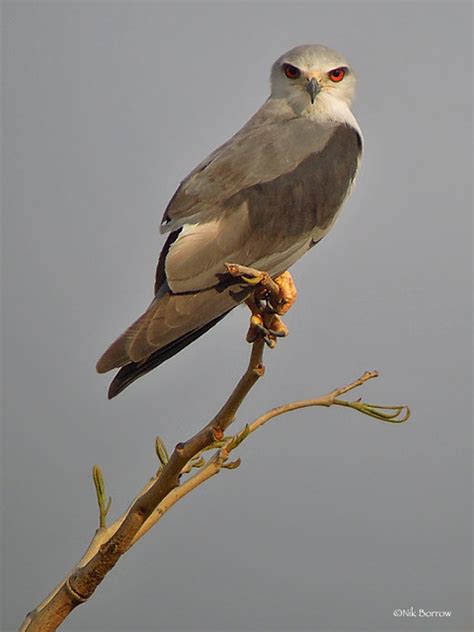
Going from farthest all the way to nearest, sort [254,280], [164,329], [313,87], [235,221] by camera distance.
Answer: [313,87] < [235,221] < [164,329] < [254,280]

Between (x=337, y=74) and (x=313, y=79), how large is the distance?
23cm

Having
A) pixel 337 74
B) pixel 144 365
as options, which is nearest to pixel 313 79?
pixel 337 74

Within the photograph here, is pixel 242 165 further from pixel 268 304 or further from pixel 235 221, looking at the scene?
pixel 268 304

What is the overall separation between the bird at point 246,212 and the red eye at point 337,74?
2.4 inches

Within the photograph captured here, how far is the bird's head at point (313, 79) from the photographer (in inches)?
181

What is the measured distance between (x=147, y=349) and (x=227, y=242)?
79 centimetres

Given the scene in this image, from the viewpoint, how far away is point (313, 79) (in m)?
4.62

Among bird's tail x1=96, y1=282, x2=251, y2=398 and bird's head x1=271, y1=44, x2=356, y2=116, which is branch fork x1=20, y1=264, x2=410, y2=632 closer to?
bird's tail x1=96, y1=282, x2=251, y2=398

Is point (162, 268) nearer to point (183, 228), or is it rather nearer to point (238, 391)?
point (183, 228)


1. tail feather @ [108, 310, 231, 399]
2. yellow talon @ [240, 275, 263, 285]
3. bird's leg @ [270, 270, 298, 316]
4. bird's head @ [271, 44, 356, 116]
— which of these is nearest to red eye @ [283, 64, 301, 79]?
bird's head @ [271, 44, 356, 116]

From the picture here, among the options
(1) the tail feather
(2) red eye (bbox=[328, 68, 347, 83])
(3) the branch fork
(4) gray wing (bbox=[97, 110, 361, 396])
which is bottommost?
(3) the branch fork

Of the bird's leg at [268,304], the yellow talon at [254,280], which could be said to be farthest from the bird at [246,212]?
the yellow talon at [254,280]

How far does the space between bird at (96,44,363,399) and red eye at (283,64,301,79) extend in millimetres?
12

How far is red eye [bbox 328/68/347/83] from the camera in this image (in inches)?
187
